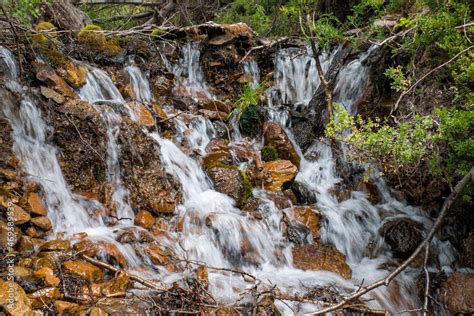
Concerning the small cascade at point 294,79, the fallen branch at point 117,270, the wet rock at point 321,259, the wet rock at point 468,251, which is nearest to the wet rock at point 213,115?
the small cascade at point 294,79

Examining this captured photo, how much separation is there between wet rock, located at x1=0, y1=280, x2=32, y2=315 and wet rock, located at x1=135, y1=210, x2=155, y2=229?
2.16 metres

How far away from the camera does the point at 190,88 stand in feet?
32.0

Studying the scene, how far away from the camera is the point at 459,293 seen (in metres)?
4.84

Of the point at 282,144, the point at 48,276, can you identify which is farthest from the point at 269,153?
the point at 48,276

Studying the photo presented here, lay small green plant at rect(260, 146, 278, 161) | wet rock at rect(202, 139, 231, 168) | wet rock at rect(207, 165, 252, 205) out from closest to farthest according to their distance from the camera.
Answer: wet rock at rect(207, 165, 252, 205) → wet rock at rect(202, 139, 231, 168) → small green plant at rect(260, 146, 278, 161)

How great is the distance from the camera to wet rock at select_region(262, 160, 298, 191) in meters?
7.12

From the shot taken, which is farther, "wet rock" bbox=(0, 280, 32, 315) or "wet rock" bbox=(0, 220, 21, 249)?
"wet rock" bbox=(0, 220, 21, 249)

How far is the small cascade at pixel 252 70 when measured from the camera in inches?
410

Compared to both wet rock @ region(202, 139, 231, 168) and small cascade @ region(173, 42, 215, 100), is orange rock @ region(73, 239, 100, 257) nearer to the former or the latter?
wet rock @ region(202, 139, 231, 168)

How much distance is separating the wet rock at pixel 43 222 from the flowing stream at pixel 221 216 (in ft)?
0.44

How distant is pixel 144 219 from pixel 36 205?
1.46 m

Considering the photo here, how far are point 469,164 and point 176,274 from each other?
366 centimetres

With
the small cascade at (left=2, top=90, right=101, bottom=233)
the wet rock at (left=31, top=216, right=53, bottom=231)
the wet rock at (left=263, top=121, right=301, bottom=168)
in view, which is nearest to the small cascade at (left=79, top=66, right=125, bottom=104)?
the small cascade at (left=2, top=90, right=101, bottom=233)

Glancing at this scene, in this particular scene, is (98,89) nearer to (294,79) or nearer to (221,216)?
(221,216)
